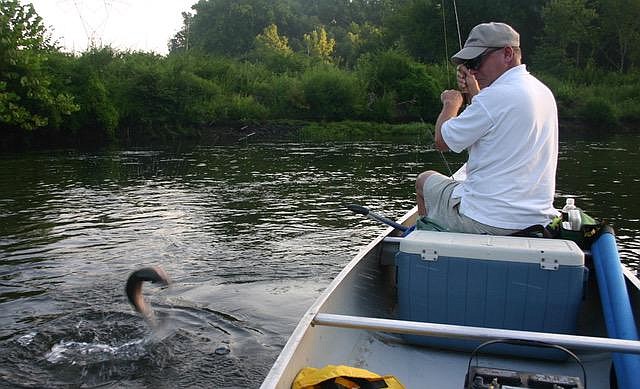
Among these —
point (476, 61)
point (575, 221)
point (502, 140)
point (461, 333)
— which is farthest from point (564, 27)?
point (461, 333)

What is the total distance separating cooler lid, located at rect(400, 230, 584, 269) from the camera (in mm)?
3525

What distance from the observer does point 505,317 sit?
3.76 meters

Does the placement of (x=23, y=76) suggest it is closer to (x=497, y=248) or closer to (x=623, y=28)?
(x=497, y=248)

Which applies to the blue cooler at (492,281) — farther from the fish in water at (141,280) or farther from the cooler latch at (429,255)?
the fish in water at (141,280)

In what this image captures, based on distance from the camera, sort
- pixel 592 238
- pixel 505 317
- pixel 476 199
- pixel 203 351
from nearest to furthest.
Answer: pixel 505 317 < pixel 476 199 < pixel 592 238 < pixel 203 351

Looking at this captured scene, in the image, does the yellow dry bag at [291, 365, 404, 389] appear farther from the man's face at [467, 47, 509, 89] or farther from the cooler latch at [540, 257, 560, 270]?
the man's face at [467, 47, 509, 89]

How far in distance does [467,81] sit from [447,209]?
0.90 m

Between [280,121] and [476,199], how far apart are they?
30.6 m

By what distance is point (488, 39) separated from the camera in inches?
159

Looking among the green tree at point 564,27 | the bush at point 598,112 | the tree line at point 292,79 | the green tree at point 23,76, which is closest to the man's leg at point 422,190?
the tree line at point 292,79

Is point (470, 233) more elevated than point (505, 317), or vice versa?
point (470, 233)

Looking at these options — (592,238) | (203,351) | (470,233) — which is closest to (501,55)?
(470,233)

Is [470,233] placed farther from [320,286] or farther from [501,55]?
[320,286]

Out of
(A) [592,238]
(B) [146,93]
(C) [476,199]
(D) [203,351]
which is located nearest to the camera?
(C) [476,199]
